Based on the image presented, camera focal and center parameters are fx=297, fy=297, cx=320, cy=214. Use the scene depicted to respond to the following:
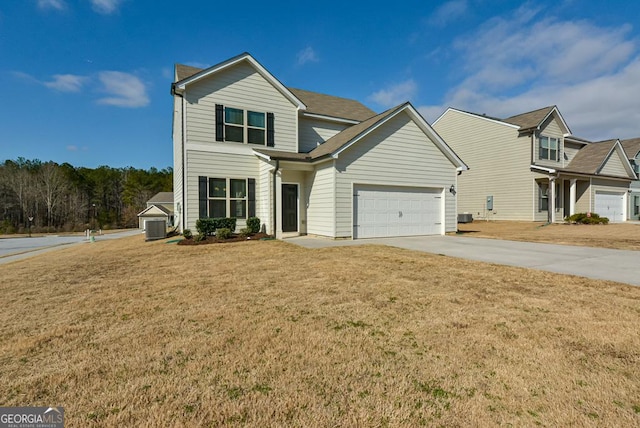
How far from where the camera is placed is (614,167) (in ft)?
74.3

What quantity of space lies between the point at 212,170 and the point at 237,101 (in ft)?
10.7

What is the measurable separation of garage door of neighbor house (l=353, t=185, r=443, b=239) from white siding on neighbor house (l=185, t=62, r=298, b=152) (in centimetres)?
455

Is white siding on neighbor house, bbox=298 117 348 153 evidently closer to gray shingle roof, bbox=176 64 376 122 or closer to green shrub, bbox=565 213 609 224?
gray shingle roof, bbox=176 64 376 122

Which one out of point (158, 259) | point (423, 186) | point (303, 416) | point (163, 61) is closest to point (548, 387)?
point (303, 416)

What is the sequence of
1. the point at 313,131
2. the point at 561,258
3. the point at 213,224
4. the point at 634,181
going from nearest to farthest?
1. the point at 561,258
2. the point at 213,224
3. the point at 313,131
4. the point at 634,181

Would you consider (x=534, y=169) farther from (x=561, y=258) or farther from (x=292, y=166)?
(x=292, y=166)

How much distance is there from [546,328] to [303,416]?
9.70 ft

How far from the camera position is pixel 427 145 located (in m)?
13.0

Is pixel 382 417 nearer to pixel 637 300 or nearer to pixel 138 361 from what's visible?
pixel 138 361

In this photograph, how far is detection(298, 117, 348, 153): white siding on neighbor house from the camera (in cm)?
1505

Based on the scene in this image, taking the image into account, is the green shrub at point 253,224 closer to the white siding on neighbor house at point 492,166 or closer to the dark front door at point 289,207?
the dark front door at point 289,207

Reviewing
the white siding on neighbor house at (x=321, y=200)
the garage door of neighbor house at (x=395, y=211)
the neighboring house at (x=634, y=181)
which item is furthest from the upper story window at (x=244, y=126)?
the neighboring house at (x=634, y=181)

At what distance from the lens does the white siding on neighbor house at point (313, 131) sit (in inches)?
592

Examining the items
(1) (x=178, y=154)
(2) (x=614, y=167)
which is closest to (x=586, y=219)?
(2) (x=614, y=167)
